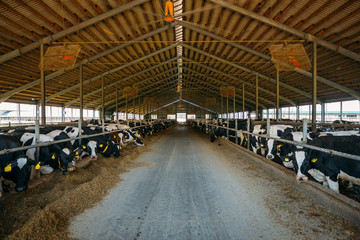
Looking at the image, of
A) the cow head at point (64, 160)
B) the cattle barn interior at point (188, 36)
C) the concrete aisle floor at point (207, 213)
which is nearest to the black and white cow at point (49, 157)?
the cow head at point (64, 160)

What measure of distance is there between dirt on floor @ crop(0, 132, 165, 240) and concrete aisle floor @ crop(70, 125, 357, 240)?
0.74 feet

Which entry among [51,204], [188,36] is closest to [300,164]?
[51,204]

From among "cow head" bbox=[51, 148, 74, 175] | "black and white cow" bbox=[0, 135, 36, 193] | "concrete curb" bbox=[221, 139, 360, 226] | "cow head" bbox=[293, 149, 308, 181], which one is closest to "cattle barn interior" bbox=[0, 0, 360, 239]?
"concrete curb" bbox=[221, 139, 360, 226]

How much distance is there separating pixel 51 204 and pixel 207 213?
2.55 m

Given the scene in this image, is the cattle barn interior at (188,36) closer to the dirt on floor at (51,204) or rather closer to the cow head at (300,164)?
the dirt on floor at (51,204)

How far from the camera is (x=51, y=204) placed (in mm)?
3105

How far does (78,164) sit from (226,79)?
17916mm

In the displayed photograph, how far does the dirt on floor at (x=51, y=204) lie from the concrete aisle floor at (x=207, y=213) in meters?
0.23

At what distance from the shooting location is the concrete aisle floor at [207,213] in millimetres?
2537

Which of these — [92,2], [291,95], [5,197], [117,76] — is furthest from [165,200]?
[291,95]

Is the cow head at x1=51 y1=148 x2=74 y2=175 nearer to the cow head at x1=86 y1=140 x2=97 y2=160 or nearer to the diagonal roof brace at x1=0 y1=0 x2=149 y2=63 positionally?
the cow head at x1=86 y1=140 x2=97 y2=160

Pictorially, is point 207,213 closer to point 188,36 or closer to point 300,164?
point 300,164

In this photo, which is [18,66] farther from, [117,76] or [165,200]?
[165,200]

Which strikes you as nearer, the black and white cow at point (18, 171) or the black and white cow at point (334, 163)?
the black and white cow at point (18, 171)
